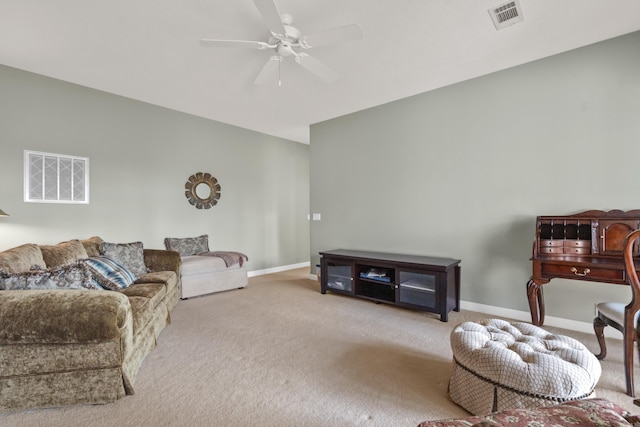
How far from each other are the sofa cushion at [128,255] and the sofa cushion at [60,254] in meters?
0.32

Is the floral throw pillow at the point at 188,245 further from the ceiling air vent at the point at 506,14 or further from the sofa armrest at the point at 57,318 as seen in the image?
the ceiling air vent at the point at 506,14

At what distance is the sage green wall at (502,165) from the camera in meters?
2.62

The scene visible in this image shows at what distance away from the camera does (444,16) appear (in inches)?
89.1

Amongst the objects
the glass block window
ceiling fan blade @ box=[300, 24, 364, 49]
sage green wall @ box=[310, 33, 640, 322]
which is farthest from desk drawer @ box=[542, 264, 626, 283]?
the glass block window

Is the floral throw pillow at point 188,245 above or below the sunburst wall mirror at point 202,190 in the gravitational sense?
below

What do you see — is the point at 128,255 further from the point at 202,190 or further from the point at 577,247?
the point at 577,247

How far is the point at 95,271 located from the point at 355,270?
280 cm

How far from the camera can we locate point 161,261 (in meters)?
3.50

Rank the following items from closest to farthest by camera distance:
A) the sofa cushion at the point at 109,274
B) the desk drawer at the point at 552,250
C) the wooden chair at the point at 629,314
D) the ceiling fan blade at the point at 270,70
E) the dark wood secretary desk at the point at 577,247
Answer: the wooden chair at the point at 629,314 < the dark wood secretary desk at the point at 577,247 < the sofa cushion at the point at 109,274 < the ceiling fan blade at the point at 270,70 < the desk drawer at the point at 552,250

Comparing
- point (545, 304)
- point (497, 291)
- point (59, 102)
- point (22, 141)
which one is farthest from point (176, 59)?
point (545, 304)

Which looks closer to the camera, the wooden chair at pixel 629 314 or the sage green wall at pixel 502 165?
the wooden chair at pixel 629 314

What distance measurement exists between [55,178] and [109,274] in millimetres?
1839

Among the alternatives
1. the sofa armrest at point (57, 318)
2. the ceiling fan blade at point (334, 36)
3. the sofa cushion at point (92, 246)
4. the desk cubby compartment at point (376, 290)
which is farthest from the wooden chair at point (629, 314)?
the sofa cushion at point (92, 246)

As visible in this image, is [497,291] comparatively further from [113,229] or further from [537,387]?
[113,229]
